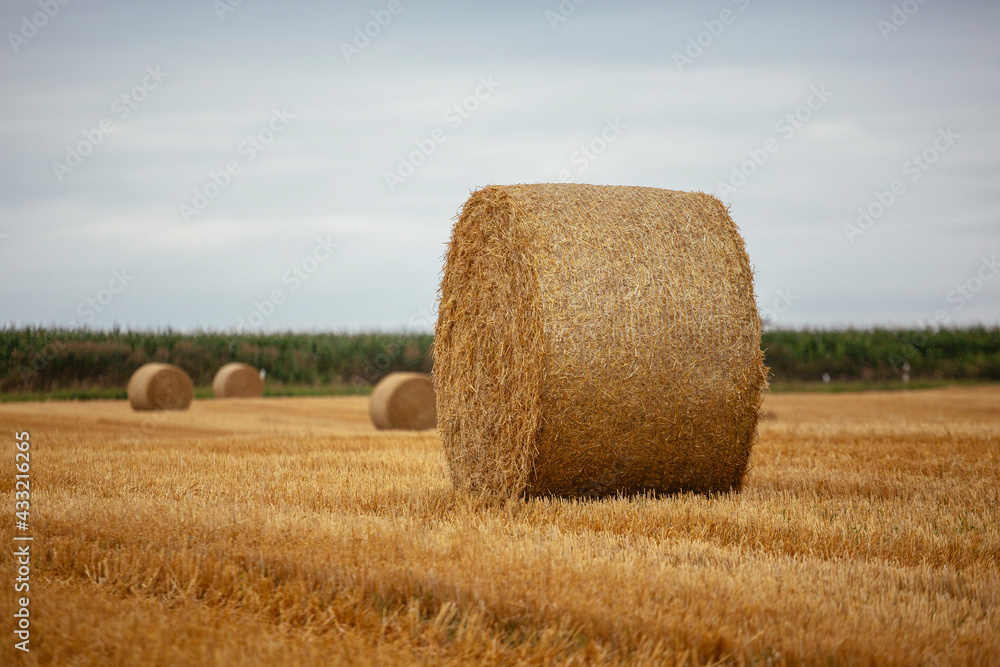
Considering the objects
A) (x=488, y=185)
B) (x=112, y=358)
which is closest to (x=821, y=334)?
(x=112, y=358)

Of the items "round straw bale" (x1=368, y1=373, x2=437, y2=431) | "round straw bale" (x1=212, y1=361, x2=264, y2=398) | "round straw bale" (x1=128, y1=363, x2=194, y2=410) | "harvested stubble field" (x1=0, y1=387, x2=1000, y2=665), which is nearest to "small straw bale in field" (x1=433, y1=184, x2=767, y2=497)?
"harvested stubble field" (x1=0, y1=387, x2=1000, y2=665)

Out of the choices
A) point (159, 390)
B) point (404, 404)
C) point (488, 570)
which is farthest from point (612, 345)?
point (159, 390)

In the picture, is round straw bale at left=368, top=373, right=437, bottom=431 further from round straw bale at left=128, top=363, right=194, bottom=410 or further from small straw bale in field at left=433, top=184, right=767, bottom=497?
small straw bale in field at left=433, top=184, right=767, bottom=497

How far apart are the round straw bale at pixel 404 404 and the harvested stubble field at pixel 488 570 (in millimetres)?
6448

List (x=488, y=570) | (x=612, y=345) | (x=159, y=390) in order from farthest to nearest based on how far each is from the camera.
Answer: (x=159, y=390), (x=612, y=345), (x=488, y=570)

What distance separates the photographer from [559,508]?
611cm

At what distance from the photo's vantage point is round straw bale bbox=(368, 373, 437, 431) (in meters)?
14.7

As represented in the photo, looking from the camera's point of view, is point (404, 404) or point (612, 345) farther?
point (404, 404)

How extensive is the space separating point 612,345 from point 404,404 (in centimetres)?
884

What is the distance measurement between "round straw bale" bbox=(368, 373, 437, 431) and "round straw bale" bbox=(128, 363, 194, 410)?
17.1 ft

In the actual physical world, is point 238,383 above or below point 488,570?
above

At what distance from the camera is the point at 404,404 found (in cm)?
1478

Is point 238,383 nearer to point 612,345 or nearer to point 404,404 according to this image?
point 404,404

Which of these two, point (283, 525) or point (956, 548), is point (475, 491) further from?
point (956, 548)
